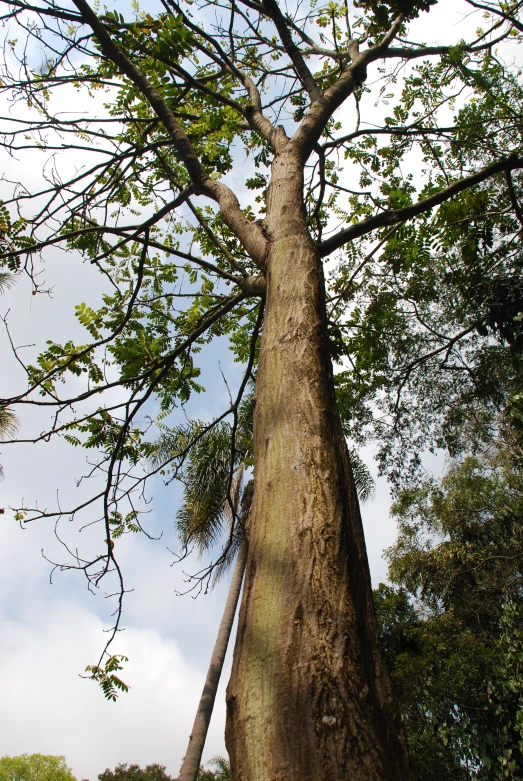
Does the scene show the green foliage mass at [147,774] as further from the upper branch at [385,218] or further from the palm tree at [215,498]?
the upper branch at [385,218]

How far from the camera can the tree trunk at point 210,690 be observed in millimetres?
8844

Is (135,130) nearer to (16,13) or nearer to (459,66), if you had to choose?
(16,13)

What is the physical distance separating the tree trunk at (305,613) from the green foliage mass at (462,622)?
360 inches

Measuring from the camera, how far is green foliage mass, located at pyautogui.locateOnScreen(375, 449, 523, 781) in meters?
9.09

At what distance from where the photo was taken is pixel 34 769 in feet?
99.9

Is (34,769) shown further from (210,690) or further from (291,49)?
(291,49)

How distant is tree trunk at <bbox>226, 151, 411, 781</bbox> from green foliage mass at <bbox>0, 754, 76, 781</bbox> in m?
37.1

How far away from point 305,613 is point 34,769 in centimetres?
3969

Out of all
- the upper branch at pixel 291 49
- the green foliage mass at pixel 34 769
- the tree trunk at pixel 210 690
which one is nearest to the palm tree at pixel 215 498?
the tree trunk at pixel 210 690

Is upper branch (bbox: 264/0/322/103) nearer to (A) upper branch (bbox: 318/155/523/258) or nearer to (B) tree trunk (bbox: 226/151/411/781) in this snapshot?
(A) upper branch (bbox: 318/155/523/258)

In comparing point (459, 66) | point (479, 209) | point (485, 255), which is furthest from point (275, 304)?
point (459, 66)

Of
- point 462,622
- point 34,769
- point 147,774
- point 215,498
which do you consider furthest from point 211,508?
point 34,769

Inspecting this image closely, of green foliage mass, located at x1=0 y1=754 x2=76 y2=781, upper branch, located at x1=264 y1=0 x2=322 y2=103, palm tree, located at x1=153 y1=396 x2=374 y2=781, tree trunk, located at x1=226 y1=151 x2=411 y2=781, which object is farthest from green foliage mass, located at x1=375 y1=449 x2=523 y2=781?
green foliage mass, located at x1=0 y1=754 x2=76 y2=781

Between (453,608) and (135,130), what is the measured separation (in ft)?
38.8
